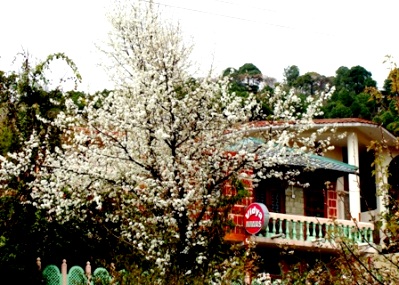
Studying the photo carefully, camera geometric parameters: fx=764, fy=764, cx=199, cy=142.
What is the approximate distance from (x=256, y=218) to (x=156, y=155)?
5.85 m

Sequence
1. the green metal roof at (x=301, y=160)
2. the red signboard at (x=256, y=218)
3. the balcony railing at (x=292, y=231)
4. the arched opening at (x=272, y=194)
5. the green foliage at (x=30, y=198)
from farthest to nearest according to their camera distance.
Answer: the arched opening at (x=272, y=194), the balcony railing at (x=292, y=231), the red signboard at (x=256, y=218), the green metal roof at (x=301, y=160), the green foliage at (x=30, y=198)

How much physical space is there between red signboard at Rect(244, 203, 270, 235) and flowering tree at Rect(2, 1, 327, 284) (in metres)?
4.02

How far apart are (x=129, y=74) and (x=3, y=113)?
2.97m

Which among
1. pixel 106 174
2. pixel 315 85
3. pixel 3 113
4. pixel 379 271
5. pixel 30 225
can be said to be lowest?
pixel 379 271

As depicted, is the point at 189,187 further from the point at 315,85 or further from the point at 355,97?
the point at 315,85

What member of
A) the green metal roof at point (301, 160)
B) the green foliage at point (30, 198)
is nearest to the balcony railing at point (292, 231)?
the green metal roof at point (301, 160)

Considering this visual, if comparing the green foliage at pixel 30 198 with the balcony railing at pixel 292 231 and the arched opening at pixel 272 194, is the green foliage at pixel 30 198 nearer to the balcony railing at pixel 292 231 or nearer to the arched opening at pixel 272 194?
the balcony railing at pixel 292 231

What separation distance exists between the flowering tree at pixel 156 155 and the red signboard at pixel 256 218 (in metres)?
4.02

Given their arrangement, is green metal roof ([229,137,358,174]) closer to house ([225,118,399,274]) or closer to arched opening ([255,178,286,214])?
house ([225,118,399,274])

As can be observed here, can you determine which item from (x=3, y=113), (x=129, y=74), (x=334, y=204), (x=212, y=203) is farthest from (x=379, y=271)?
(x=334, y=204)

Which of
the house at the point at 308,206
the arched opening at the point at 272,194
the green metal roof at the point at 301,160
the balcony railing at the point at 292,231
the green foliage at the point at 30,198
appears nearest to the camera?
the green foliage at the point at 30,198

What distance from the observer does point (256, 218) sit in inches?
761

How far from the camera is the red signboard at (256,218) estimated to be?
1914 cm

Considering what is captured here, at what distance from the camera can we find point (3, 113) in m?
16.3
